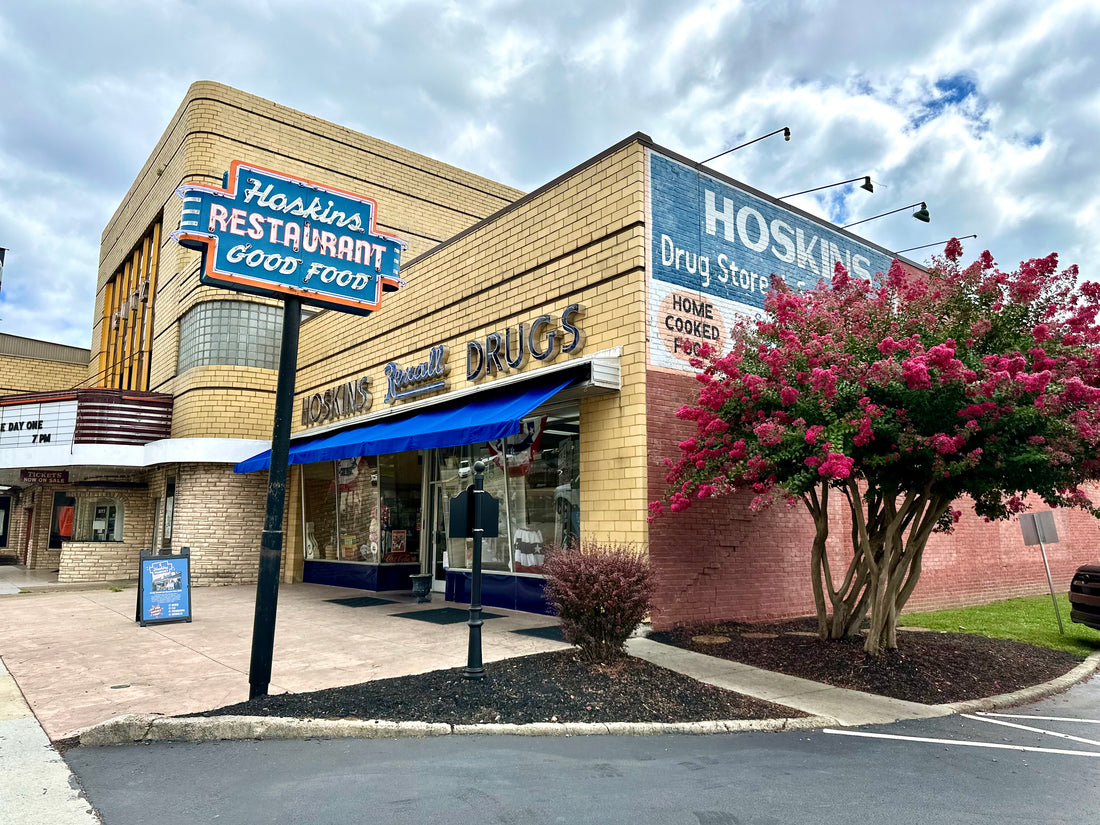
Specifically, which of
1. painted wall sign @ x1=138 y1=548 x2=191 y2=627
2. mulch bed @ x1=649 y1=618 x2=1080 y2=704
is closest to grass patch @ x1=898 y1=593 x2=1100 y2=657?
mulch bed @ x1=649 y1=618 x2=1080 y2=704

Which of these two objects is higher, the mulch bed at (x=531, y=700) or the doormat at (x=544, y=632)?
the doormat at (x=544, y=632)

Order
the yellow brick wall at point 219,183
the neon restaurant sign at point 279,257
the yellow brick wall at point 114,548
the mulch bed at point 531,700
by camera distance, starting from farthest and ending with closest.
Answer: the yellow brick wall at point 114,548
the yellow brick wall at point 219,183
the neon restaurant sign at point 279,257
the mulch bed at point 531,700

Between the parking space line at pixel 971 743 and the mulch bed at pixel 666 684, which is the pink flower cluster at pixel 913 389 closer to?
the mulch bed at pixel 666 684

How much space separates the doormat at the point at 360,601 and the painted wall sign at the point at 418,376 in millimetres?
3968

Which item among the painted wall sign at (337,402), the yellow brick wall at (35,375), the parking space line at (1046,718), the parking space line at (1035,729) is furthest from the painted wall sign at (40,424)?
the parking space line at (1046,718)

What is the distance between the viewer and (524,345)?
12.6 m

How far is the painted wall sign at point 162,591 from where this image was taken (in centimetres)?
1238

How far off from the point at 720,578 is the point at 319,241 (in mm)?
7289

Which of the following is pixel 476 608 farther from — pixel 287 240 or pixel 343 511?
pixel 343 511

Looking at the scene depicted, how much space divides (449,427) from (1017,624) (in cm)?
1036

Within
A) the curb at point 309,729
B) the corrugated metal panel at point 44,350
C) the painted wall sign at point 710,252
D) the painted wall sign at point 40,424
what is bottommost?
the curb at point 309,729

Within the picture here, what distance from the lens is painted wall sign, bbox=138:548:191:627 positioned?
12375mm

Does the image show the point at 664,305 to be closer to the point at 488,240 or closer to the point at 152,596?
the point at 488,240

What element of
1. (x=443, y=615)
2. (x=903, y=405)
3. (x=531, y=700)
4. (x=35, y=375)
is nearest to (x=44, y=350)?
(x=35, y=375)
